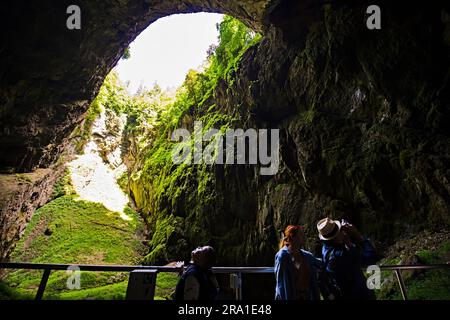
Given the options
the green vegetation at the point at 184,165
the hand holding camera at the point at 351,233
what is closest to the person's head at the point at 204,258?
the hand holding camera at the point at 351,233

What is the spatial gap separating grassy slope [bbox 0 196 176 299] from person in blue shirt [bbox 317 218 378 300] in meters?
10.1

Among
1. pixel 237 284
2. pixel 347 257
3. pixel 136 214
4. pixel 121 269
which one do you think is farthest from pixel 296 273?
pixel 136 214

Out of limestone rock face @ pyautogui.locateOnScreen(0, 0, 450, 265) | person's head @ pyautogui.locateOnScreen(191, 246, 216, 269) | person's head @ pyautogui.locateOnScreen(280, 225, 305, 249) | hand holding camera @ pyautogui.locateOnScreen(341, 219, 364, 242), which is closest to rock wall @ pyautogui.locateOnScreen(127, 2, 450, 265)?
limestone rock face @ pyautogui.locateOnScreen(0, 0, 450, 265)

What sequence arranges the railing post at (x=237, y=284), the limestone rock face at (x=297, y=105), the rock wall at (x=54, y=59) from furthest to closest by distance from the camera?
the rock wall at (x=54, y=59)
the limestone rock face at (x=297, y=105)
the railing post at (x=237, y=284)

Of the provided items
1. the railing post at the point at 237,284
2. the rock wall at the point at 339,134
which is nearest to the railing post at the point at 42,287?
the railing post at the point at 237,284

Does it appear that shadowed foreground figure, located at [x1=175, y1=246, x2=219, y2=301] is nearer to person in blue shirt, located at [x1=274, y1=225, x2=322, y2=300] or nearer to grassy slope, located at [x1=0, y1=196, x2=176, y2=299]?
person in blue shirt, located at [x1=274, y1=225, x2=322, y2=300]

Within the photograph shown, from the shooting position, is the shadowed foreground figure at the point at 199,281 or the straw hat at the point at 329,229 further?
the straw hat at the point at 329,229

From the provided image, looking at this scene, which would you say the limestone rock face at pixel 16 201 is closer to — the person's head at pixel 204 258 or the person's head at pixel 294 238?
the person's head at pixel 204 258

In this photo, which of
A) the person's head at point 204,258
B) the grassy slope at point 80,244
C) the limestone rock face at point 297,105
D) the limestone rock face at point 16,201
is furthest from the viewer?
the grassy slope at point 80,244

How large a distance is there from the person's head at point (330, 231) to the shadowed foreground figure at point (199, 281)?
48.1 inches

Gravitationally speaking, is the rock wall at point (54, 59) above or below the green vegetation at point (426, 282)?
above

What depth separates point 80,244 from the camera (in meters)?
16.6

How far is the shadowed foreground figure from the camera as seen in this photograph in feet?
7.74

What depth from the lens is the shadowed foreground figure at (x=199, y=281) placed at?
2359mm
